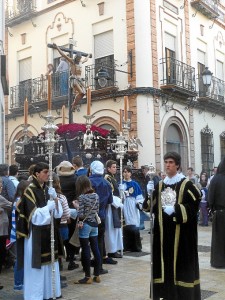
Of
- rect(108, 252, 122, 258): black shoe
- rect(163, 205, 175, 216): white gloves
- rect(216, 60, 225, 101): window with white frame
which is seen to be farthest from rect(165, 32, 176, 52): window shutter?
rect(163, 205, 175, 216): white gloves

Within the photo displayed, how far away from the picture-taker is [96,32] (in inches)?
738

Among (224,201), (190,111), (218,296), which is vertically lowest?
(218,296)

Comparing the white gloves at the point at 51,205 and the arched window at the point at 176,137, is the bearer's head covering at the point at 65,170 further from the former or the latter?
the arched window at the point at 176,137

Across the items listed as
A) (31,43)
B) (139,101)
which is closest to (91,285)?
(139,101)

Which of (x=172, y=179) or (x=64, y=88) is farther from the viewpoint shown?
(x=64, y=88)

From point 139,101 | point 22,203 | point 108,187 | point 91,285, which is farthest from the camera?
point 139,101

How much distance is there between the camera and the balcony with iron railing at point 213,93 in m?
19.9

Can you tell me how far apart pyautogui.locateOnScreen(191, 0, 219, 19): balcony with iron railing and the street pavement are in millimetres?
14850

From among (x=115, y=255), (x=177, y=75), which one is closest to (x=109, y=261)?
(x=115, y=255)

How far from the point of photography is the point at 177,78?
60.1 ft

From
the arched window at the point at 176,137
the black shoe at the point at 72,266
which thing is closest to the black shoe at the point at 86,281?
the black shoe at the point at 72,266

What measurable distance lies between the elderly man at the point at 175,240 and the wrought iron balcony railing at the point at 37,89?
46.2ft

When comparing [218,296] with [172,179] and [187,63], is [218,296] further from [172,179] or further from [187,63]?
[187,63]

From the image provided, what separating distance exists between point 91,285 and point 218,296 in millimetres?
1768
